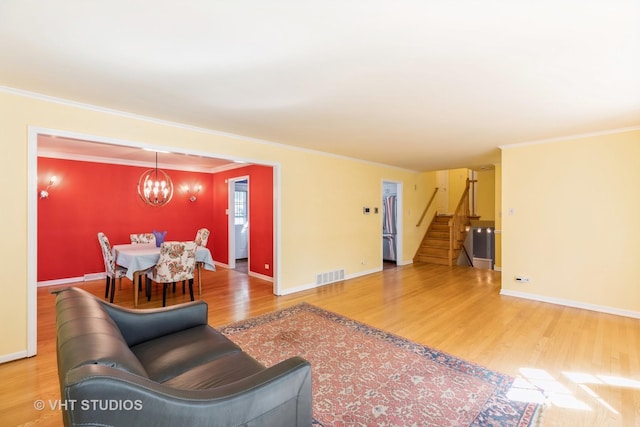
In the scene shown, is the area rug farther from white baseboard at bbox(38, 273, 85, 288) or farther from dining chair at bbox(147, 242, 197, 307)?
white baseboard at bbox(38, 273, 85, 288)

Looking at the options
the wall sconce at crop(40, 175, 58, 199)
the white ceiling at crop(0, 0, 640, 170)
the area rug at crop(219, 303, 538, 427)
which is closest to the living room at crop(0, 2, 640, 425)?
the white ceiling at crop(0, 0, 640, 170)

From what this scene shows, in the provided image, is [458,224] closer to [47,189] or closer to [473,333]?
[473,333]

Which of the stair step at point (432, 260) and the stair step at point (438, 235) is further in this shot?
the stair step at point (438, 235)

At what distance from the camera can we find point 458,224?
7758mm

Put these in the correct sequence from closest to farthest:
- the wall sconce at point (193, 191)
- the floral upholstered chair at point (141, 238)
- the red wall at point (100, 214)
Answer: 1. the red wall at point (100, 214)
2. the floral upholstered chair at point (141, 238)
3. the wall sconce at point (193, 191)

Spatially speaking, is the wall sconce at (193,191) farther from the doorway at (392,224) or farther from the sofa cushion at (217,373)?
the sofa cushion at (217,373)

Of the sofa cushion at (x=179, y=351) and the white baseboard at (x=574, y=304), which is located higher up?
the sofa cushion at (x=179, y=351)

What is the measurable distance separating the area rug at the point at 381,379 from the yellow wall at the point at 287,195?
66.9 inches

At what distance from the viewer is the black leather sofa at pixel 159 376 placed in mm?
947

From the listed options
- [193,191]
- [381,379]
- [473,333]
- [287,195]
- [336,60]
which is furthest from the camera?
[193,191]

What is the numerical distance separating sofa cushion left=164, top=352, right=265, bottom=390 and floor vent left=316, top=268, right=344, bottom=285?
11.4 feet

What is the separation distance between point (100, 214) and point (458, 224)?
27.3 feet

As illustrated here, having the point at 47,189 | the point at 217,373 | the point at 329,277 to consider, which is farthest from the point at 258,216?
the point at 217,373

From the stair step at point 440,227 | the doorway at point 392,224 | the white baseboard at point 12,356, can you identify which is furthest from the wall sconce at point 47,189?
the stair step at point 440,227
